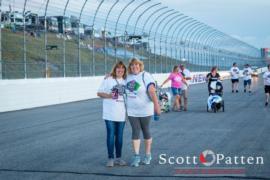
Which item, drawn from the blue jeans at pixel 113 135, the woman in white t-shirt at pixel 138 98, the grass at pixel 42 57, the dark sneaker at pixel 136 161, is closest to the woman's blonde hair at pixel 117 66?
the woman in white t-shirt at pixel 138 98

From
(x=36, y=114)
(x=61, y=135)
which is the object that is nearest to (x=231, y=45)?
(x=36, y=114)

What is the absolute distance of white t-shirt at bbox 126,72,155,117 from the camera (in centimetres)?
862

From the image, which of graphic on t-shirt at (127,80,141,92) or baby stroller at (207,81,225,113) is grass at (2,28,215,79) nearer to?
baby stroller at (207,81,225,113)

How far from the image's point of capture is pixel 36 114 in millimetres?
18312

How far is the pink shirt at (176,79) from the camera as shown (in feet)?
62.3

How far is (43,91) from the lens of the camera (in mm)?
22500

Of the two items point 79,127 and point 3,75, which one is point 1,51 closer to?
point 3,75

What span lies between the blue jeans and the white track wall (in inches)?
441

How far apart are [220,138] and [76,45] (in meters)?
17.4

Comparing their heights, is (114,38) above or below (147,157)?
above

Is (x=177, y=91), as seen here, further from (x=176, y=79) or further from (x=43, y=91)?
(x=43, y=91)

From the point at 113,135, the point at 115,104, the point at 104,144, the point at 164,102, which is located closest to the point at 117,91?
the point at 115,104

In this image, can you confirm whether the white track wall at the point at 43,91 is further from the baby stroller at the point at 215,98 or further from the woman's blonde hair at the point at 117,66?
the woman's blonde hair at the point at 117,66

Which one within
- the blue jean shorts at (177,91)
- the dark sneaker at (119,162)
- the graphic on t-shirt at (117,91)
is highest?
the graphic on t-shirt at (117,91)
